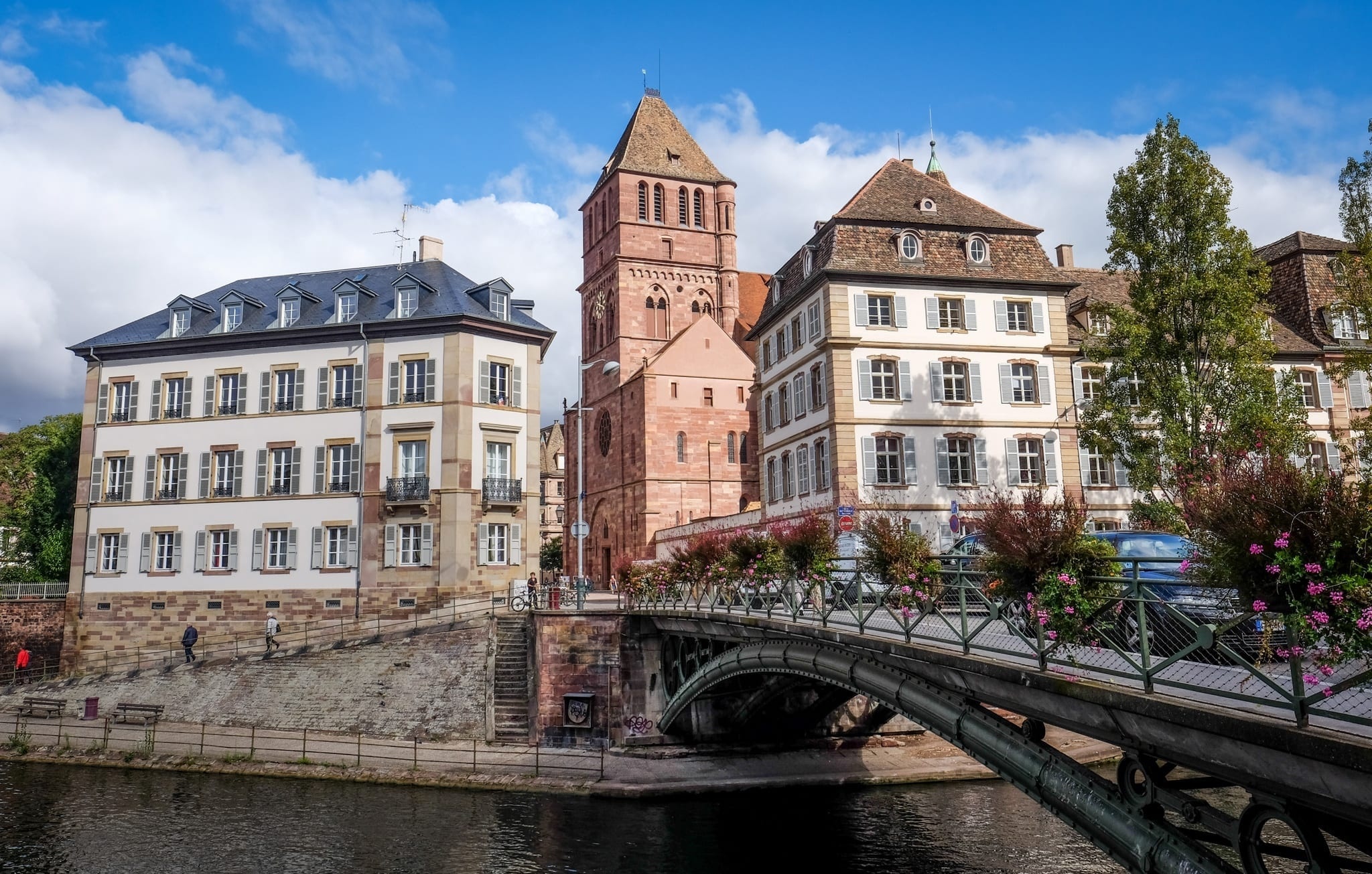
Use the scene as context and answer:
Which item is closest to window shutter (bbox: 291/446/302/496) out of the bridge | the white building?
the white building

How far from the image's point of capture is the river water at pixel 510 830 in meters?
18.1

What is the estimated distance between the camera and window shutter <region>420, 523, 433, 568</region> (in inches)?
1403

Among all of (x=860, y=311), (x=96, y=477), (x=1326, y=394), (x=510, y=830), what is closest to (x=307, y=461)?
(x=96, y=477)

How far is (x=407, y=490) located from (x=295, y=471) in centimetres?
474

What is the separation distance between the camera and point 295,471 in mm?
37000

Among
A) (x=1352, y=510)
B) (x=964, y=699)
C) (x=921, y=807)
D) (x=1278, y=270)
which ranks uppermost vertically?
(x=1278, y=270)

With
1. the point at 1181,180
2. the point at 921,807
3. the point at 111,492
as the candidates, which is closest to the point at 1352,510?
the point at 921,807

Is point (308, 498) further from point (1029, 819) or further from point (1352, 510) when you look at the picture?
point (1352, 510)

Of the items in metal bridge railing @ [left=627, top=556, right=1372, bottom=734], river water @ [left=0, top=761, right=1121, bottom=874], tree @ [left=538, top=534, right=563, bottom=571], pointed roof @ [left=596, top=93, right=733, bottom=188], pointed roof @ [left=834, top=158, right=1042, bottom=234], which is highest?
pointed roof @ [left=596, top=93, right=733, bottom=188]

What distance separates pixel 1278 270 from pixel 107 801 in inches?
1875

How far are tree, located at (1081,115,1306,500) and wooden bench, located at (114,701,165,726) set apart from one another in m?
29.2

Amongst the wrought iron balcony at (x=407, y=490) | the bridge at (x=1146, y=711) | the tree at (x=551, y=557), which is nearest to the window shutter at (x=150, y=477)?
the wrought iron balcony at (x=407, y=490)

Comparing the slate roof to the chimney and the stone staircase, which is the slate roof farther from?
the stone staircase

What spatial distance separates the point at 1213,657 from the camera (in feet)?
28.8
